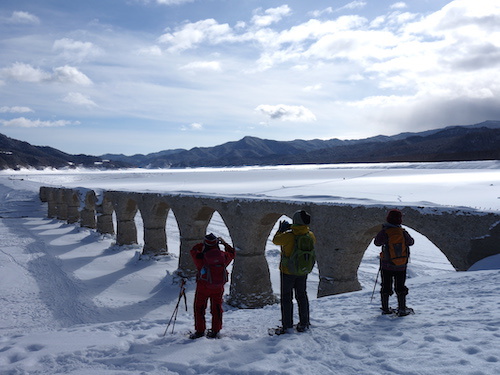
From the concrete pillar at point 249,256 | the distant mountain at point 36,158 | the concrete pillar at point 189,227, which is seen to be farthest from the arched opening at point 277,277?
the distant mountain at point 36,158

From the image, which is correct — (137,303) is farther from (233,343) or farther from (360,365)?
(360,365)

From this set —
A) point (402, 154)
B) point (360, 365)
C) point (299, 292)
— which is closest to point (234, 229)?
point (299, 292)

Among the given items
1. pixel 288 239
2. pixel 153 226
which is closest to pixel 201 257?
pixel 288 239

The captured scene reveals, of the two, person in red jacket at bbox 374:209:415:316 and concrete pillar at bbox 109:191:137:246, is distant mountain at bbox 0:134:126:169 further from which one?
person in red jacket at bbox 374:209:415:316

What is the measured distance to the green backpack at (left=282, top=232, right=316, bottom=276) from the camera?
17.3 feet

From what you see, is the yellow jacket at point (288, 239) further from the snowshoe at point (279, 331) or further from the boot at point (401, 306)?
the boot at point (401, 306)

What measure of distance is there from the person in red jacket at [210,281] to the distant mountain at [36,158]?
124 metres

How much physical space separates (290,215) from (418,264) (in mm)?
9643

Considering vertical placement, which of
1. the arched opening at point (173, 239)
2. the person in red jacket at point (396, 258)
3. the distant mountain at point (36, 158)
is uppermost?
the distant mountain at point (36, 158)

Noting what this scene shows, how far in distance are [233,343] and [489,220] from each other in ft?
20.0

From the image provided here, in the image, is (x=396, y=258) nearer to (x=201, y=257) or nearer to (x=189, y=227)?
(x=201, y=257)

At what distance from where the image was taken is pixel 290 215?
11602 millimetres

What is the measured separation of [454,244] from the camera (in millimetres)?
8469

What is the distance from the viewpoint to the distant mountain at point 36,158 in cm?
11894
